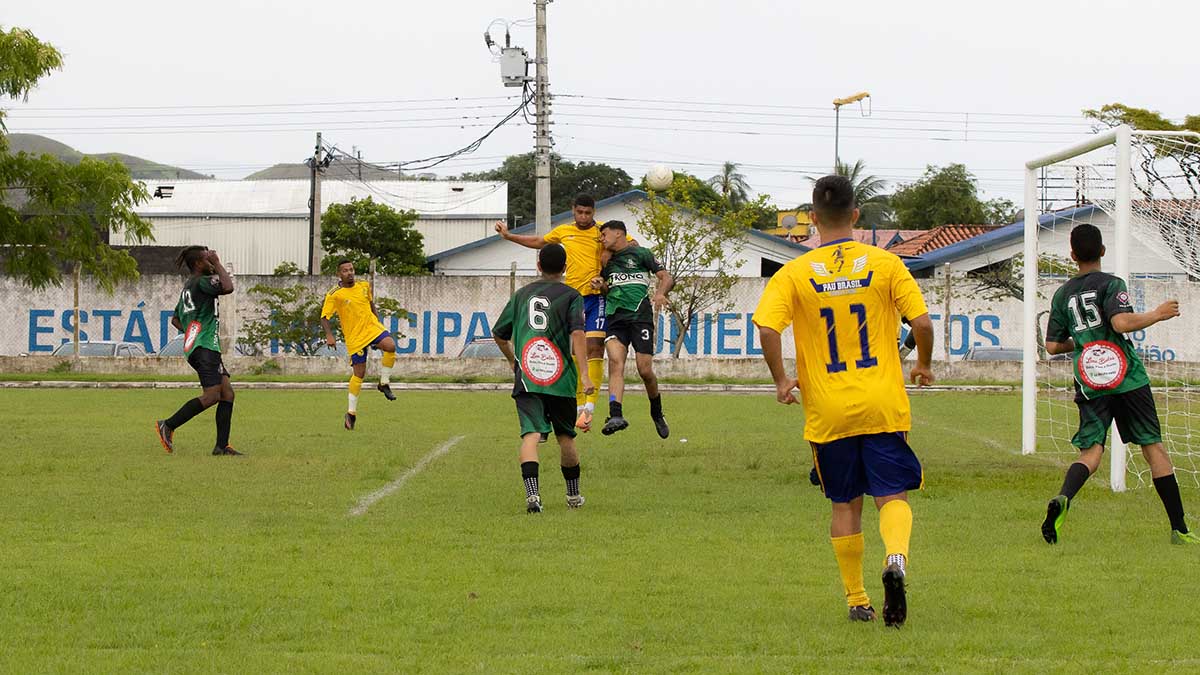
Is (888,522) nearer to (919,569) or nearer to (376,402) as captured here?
(919,569)

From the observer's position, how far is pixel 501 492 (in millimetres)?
10320

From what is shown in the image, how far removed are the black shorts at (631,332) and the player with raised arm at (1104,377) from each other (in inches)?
175

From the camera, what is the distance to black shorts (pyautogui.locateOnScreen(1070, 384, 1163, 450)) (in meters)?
8.34

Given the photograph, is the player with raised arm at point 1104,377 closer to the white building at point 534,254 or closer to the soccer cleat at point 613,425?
the soccer cleat at point 613,425

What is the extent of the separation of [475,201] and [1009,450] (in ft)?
183

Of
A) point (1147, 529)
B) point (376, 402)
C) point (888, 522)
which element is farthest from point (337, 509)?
point (376, 402)

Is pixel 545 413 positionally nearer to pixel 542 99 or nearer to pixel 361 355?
pixel 361 355

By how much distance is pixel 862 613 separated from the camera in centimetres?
583

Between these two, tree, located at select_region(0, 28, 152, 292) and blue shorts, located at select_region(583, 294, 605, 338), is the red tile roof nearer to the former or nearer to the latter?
tree, located at select_region(0, 28, 152, 292)

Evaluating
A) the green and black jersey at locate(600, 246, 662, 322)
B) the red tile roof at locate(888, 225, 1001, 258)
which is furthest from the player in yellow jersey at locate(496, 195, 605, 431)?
the red tile roof at locate(888, 225, 1001, 258)

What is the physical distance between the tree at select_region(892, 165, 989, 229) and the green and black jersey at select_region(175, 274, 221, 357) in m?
65.9

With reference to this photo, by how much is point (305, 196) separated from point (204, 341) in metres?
57.2

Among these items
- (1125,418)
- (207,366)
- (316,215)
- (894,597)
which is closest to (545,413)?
(1125,418)

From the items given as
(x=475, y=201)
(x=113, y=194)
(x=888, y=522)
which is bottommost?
(x=888, y=522)
